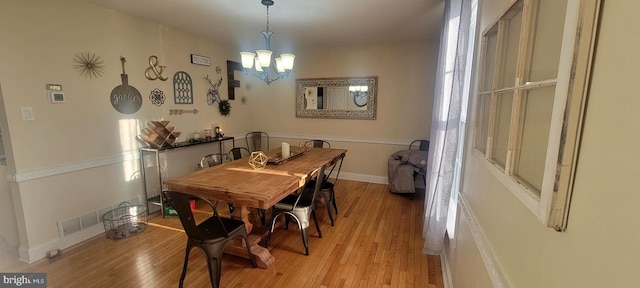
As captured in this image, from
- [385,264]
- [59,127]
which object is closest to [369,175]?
[385,264]

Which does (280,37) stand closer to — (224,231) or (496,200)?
(224,231)

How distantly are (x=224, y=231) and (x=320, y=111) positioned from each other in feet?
10.6

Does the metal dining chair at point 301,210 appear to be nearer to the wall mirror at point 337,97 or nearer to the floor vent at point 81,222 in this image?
the floor vent at point 81,222

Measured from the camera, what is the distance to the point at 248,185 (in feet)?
6.70

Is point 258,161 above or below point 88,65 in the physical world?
below

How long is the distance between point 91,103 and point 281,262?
251cm

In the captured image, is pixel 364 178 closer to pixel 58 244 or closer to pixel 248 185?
pixel 248 185

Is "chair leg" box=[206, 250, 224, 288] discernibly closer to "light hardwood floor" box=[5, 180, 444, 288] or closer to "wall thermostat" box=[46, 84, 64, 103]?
"light hardwood floor" box=[5, 180, 444, 288]

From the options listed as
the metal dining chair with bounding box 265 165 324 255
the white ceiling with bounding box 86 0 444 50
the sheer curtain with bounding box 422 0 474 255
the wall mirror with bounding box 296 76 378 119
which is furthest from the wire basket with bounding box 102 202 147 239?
the sheer curtain with bounding box 422 0 474 255

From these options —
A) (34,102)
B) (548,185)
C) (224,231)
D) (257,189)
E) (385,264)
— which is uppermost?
(34,102)

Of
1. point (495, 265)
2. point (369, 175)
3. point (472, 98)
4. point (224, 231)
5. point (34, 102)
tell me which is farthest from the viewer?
point (369, 175)

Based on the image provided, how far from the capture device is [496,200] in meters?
1.06

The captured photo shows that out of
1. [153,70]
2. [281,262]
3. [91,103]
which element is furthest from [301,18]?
[281,262]

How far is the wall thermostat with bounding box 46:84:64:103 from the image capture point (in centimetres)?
241
